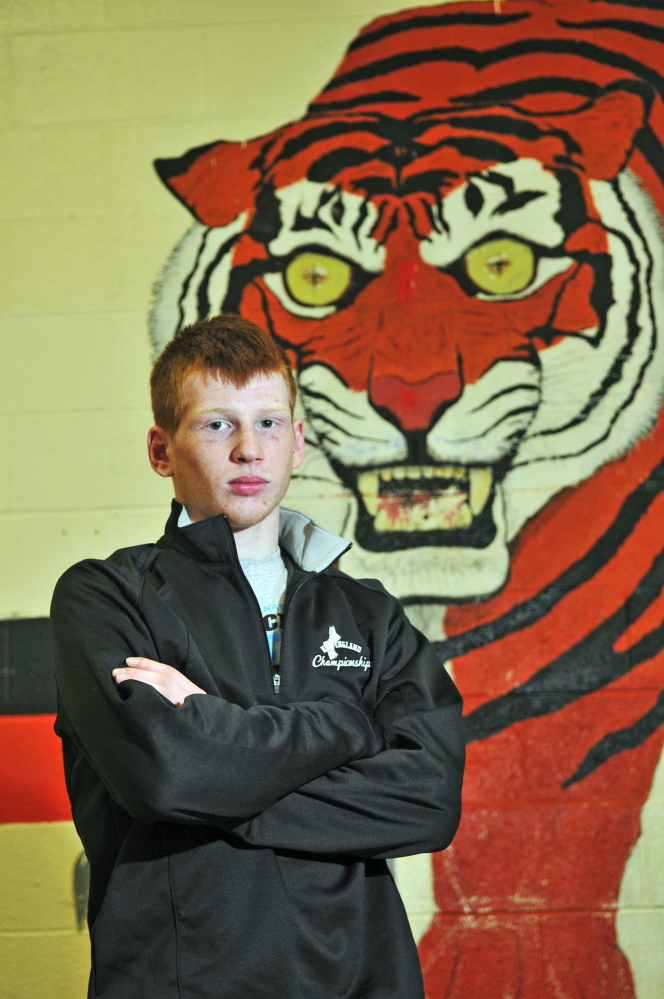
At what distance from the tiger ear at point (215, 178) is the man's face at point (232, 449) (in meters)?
1.03

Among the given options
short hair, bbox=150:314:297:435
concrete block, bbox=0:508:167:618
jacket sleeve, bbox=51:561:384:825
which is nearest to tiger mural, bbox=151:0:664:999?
concrete block, bbox=0:508:167:618

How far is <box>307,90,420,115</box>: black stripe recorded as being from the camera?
225cm

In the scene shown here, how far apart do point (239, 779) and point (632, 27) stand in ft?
6.94

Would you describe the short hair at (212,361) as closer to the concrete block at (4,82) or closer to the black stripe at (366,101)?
the black stripe at (366,101)

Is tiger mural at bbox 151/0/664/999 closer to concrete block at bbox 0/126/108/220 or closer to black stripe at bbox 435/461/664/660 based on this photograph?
black stripe at bbox 435/461/664/660

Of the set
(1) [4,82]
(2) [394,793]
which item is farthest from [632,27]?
(2) [394,793]

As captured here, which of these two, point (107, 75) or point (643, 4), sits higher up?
point (643, 4)

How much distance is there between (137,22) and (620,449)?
164 centimetres

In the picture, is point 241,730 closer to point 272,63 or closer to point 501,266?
point 501,266

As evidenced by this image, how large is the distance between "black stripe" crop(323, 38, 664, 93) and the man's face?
126 cm

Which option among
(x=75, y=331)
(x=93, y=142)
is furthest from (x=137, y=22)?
(x=75, y=331)

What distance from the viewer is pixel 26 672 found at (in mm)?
2109

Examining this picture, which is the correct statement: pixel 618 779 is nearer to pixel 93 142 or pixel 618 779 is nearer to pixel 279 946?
pixel 279 946

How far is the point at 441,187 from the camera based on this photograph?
223cm
